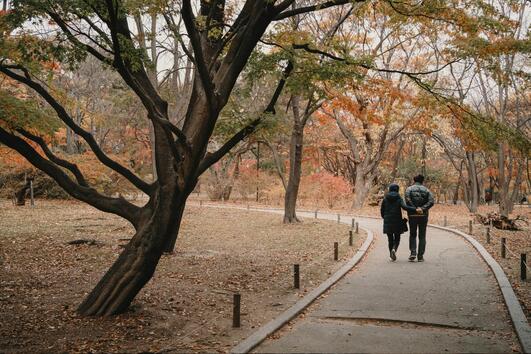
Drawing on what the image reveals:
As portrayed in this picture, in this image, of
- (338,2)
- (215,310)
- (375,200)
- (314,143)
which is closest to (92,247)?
(215,310)

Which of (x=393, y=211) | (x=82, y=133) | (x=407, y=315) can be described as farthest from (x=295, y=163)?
(x=407, y=315)

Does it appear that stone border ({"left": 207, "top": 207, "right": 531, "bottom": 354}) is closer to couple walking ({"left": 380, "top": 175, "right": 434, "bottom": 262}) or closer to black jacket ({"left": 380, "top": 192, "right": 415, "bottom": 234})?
black jacket ({"left": 380, "top": 192, "right": 415, "bottom": 234})

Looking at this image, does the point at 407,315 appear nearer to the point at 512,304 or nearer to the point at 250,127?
the point at 512,304

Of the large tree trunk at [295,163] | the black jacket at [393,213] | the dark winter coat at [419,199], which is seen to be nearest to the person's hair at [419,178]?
the dark winter coat at [419,199]

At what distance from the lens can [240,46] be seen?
24.7 ft

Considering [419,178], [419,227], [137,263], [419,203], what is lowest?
[137,263]

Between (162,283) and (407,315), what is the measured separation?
5.08 meters

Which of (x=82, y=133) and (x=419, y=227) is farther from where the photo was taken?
(x=419, y=227)

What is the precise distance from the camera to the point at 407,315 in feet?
23.2

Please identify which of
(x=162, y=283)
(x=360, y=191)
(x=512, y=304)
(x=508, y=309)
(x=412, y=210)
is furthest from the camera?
(x=360, y=191)

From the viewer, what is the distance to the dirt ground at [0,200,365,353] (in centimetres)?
635

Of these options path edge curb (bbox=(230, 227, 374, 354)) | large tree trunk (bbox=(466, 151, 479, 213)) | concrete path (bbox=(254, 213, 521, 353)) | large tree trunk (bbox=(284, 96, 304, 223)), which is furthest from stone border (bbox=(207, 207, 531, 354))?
large tree trunk (bbox=(466, 151, 479, 213))

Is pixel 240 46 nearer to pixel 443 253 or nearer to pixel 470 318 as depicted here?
pixel 470 318

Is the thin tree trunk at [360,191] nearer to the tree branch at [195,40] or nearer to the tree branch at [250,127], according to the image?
the tree branch at [250,127]
